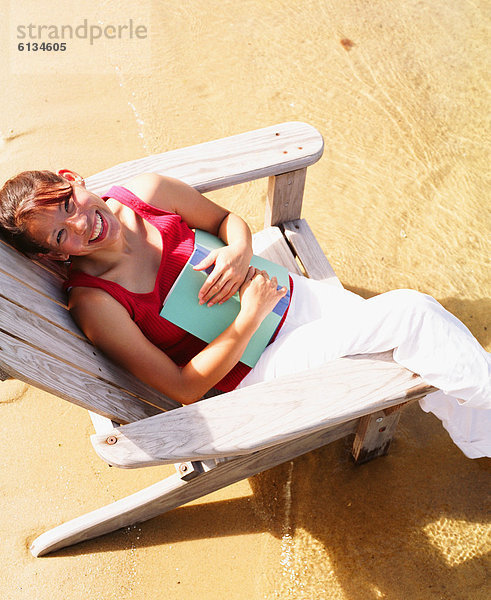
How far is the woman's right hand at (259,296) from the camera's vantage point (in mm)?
1513

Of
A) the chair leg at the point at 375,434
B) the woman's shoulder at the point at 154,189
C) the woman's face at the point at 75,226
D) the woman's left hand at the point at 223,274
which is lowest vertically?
the chair leg at the point at 375,434

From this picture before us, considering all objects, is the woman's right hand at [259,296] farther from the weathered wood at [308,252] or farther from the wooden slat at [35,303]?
the wooden slat at [35,303]

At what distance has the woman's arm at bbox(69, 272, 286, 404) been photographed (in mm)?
1381

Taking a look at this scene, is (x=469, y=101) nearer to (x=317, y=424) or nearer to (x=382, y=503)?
(x=382, y=503)

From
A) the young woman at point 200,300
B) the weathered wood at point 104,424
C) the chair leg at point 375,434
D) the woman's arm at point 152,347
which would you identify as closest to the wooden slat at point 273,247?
the young woman at point 200,300

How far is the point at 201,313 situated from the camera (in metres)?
1.54

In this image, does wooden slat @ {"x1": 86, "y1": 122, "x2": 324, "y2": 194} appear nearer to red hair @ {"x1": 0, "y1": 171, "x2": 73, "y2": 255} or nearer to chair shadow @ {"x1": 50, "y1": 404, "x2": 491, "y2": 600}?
red hair @ {"x1": 0, "y1": 171, "x2": 73, "y2": 255}

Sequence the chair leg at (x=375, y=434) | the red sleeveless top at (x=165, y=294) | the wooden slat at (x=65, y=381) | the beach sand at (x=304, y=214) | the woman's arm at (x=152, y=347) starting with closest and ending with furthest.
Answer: the wooden slat at (x=65, y=381), the woman's arm at (x=152, y=347), the red sleeveless top at (x=165, y=294), the chair leg at (x=375, y=434), the beach sand at (x=304, y=214)

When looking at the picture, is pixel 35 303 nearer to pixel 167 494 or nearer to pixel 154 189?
pixel 154 189

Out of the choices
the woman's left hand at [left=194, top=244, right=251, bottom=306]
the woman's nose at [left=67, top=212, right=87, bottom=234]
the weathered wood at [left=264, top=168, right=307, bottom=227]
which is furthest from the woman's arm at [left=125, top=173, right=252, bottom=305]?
the woman's nose at [left=67, top=212, right=87, bottom=234]

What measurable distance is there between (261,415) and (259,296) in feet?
1.36

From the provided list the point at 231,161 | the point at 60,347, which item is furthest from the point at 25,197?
the point at 231,161

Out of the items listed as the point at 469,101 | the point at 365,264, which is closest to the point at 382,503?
the point at 365,264

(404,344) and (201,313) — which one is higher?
(404,344)
